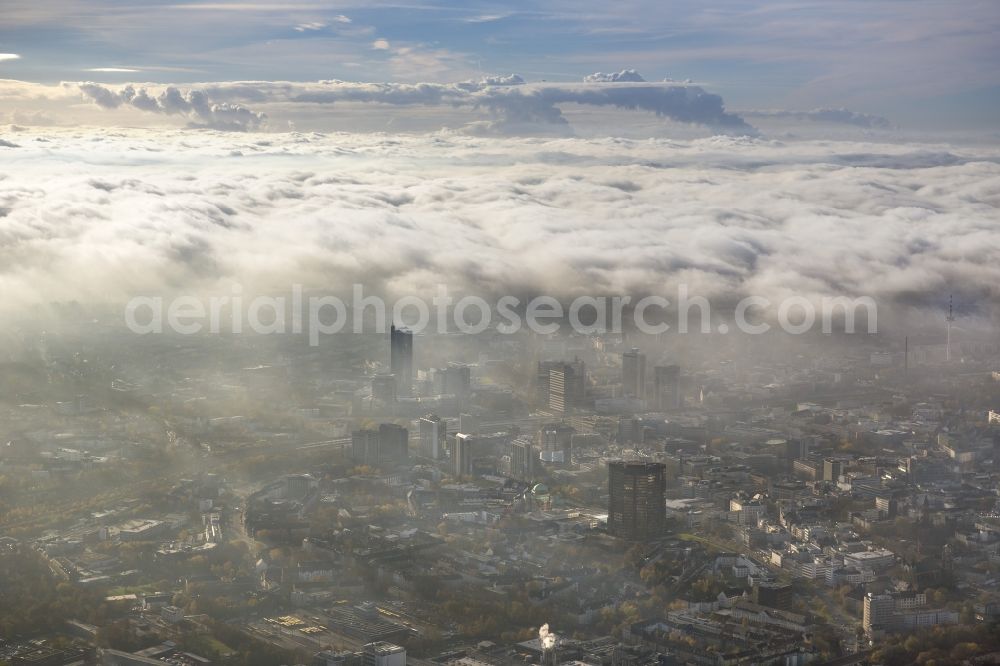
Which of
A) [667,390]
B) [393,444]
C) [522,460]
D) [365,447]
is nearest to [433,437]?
[393,444]

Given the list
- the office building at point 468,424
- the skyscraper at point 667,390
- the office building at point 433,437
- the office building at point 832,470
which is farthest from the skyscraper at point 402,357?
the office building at point 832,470

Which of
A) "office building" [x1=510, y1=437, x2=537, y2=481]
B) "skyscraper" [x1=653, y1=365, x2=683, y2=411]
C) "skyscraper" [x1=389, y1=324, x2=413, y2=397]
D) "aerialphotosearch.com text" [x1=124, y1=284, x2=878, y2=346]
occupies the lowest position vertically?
"office building" [x1=510, y1=437, x2=537, y2=481]

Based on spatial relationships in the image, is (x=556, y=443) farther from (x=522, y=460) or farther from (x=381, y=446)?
(x=381, y=446)

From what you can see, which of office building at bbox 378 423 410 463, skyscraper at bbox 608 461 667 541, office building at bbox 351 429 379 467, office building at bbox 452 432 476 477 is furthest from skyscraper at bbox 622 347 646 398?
skyscraper at bbox 608 461 667 541

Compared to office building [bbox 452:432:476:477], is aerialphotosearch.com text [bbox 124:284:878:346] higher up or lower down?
higher up

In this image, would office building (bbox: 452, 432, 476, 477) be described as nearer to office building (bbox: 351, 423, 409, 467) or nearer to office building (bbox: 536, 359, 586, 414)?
office building (bbox: 351, 423, 409, 467)

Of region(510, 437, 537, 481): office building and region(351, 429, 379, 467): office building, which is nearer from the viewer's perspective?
region(510, 437, 537, 481): office building

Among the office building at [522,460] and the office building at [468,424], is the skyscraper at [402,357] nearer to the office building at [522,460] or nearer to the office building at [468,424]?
the office building at [468,424]
